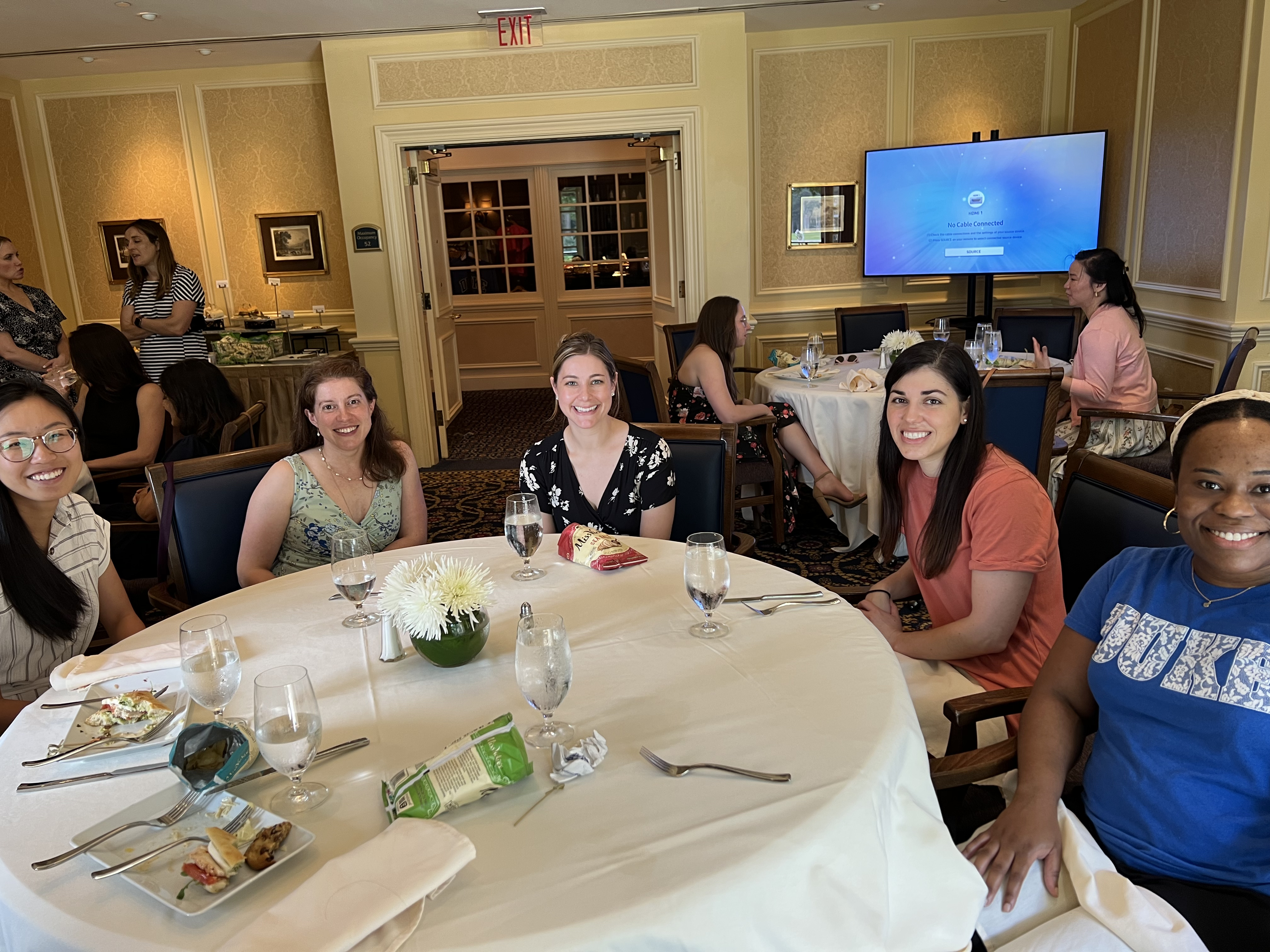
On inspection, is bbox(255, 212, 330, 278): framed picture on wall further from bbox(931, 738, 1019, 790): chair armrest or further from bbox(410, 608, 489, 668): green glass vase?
bbox(931, 738, 1019, 790): chair armrest

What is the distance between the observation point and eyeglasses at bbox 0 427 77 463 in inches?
75.1

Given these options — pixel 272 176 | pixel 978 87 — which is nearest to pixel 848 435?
pixel 978 87

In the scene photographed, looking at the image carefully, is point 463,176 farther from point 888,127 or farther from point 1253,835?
point 1253,835

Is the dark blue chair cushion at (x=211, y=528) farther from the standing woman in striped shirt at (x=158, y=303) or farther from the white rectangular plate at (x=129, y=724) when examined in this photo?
the standing woman in striped shirt at (x=158, y=303)

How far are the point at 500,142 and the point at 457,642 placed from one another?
16.8 ft

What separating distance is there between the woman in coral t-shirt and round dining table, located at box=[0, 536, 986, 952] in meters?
0.36

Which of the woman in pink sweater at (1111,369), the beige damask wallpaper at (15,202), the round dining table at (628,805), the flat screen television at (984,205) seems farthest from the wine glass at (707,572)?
the beige damask wallpaper at (15,202)

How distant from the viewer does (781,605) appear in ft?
5.61

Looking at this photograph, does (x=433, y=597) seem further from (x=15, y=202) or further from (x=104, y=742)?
(x=15, y=202)

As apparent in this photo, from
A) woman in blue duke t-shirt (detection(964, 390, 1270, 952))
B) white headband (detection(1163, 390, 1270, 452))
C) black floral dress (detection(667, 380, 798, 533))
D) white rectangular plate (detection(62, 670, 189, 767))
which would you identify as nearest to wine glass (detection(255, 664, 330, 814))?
white rectangular plate (detection(62, 670, 189, 767))

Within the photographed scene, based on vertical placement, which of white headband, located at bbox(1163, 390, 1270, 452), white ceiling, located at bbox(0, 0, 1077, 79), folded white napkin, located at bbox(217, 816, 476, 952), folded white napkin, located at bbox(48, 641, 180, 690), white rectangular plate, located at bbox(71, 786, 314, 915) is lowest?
white rectangular plate, located at bbox(71, 786, 314, 915)

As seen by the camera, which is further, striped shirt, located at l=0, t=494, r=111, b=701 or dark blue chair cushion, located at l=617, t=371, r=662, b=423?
dark blue chair cushion, located at l=617, t=371, r=662, b=423

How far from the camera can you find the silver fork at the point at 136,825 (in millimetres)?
1041

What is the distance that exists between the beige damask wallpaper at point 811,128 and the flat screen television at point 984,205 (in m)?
0.23
